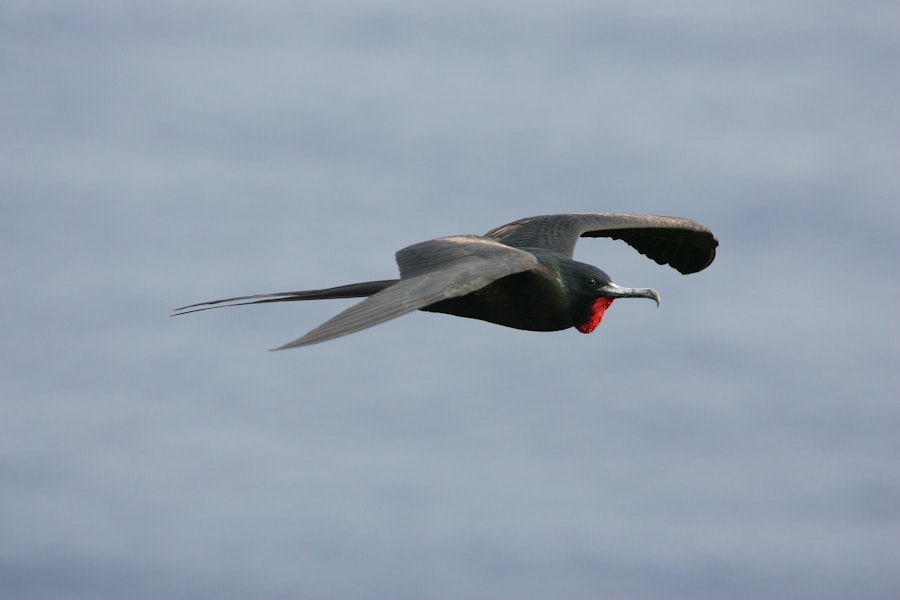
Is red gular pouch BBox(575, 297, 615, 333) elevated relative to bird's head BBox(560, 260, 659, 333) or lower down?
lower down

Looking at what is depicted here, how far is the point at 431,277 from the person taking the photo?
9.42 metres

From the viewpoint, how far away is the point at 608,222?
13.0 m

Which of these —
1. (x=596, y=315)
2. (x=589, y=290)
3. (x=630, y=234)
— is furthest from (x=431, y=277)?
(x=630, y=234)

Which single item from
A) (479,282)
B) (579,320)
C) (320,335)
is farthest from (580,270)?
(320,335)

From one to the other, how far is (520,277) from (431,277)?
1.55m

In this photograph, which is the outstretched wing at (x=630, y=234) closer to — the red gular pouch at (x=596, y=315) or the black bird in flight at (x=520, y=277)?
the black bird in flight at (x=520, y=277)

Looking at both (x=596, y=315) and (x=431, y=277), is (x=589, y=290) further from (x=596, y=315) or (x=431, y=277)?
(x=431, y=277)

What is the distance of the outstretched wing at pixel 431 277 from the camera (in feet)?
27.5

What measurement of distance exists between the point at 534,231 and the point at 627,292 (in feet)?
5.04

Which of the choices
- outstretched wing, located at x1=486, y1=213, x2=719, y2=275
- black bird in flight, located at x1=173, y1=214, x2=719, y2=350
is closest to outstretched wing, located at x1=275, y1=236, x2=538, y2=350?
black bird in flight, located at x1=173, y1=214, x2=719, y2=350

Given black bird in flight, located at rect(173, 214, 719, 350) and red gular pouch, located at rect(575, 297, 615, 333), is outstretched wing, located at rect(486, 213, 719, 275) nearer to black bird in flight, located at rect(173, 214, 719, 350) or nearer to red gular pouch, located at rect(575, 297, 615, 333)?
black bird in flight, located at rect(173, 214, 719, 350)

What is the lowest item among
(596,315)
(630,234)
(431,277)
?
(596,315)

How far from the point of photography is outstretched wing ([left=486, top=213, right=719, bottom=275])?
12492mm

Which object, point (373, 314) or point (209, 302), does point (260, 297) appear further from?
point (373, 314)
